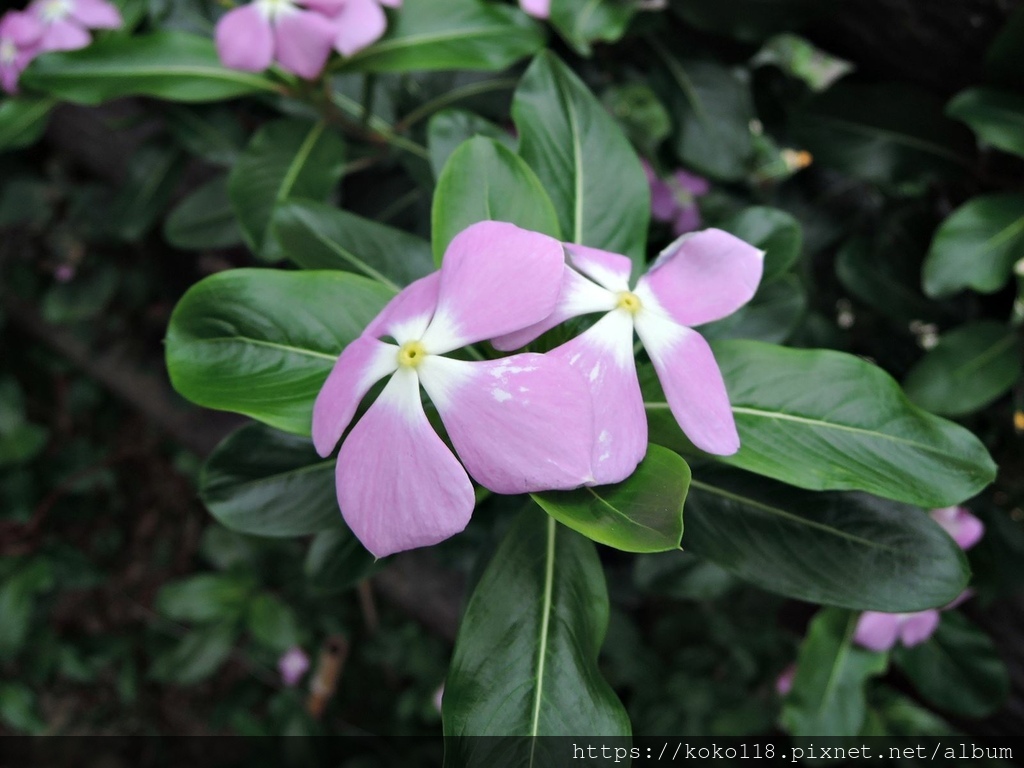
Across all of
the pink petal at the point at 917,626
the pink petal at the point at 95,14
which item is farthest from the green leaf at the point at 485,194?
the pink petal at the point at 917,626

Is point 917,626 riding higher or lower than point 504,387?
lower

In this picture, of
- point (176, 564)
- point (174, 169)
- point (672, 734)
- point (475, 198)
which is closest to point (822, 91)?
point (475, 198)

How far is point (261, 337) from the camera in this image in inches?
24.2

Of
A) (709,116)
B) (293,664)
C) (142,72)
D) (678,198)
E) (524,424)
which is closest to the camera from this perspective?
(524,424)

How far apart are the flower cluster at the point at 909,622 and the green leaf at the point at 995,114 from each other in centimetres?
53

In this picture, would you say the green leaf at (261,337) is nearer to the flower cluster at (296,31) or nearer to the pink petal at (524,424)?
the pink petal at (524,424)

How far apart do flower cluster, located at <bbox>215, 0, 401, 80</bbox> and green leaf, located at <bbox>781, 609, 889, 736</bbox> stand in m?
1.08

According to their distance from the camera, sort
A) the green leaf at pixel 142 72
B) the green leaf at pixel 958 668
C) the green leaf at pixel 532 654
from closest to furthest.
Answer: the green leaf at pixel 532 654 < the green leaf at pixel 142 72 < the green leaf at pixel 958 668

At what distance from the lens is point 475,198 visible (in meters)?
0.64

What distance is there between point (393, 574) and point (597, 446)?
139 centimetres

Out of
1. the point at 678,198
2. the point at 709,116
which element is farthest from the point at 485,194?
the point at 678,198

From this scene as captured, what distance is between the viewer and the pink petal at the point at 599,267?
1.81ft

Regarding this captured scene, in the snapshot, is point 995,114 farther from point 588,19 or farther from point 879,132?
point 588,19

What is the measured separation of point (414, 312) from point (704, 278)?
24cm
